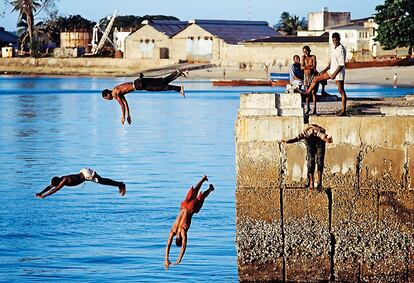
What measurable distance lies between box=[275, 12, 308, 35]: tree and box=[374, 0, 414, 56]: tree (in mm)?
78359

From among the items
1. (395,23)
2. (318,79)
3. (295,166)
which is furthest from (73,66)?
(295,166)

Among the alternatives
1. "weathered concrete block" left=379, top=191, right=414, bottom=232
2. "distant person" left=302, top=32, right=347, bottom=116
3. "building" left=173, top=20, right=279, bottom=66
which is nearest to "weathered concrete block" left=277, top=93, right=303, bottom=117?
"weathered concrete block" left=379, top=191, right=414, bottom=232

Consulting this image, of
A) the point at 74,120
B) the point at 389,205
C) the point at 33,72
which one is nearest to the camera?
the point at 389,205

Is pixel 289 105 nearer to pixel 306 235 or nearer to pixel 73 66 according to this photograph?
pixel 306 235

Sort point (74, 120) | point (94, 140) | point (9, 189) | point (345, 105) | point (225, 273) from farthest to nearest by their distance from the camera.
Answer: point (74, 120), point (94, 140), point (9, 189), point (225, 273), point (345, 105)

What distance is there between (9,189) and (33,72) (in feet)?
425

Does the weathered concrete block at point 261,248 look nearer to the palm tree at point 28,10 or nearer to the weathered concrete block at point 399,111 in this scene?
the weathered concrete block at point 399,111

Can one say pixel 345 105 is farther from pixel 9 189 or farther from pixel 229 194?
pixel 9 189

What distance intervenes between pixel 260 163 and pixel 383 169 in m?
1.73

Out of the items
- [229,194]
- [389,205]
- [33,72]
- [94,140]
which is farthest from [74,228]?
[33,72]

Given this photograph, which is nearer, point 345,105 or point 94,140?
point 345,105

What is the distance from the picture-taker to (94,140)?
5316cm

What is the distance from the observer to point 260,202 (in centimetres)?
1764

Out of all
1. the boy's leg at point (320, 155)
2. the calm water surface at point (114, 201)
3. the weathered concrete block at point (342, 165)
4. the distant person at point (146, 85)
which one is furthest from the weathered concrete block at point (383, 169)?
the calm water surface at point (114, 201)
